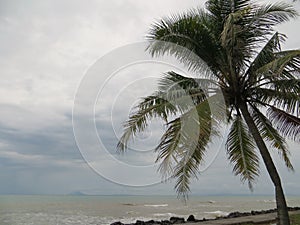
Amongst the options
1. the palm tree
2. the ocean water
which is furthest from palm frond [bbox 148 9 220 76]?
the ocean water

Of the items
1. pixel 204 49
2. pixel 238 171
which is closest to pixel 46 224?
pixel 238 171

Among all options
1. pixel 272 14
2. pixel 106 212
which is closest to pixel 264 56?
pixel 272 14

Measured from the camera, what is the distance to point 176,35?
33.0 feet

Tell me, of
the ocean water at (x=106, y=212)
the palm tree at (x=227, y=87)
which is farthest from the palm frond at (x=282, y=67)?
the ocean water at (x=106, y=212)

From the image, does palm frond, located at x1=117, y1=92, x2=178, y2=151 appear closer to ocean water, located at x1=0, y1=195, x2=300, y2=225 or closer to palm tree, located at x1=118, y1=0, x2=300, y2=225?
palm tree, located at x1=118, y1=0, x2=300, y2=225

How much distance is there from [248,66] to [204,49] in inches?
47.2

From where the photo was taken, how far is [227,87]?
33.5ft

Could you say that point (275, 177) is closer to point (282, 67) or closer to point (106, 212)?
point (282, 67)

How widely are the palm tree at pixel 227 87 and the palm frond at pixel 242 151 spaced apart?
0.02 m

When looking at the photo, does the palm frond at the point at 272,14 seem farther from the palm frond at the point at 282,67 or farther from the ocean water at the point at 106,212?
the ocean water at the point at 106,212

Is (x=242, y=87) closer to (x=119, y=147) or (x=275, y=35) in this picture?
(x=275, y=35)

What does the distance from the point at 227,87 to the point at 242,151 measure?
185cm

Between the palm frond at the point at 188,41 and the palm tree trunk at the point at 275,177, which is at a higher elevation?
the palm frond at the point at 188,41

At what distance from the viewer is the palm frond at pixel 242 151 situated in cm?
1078
